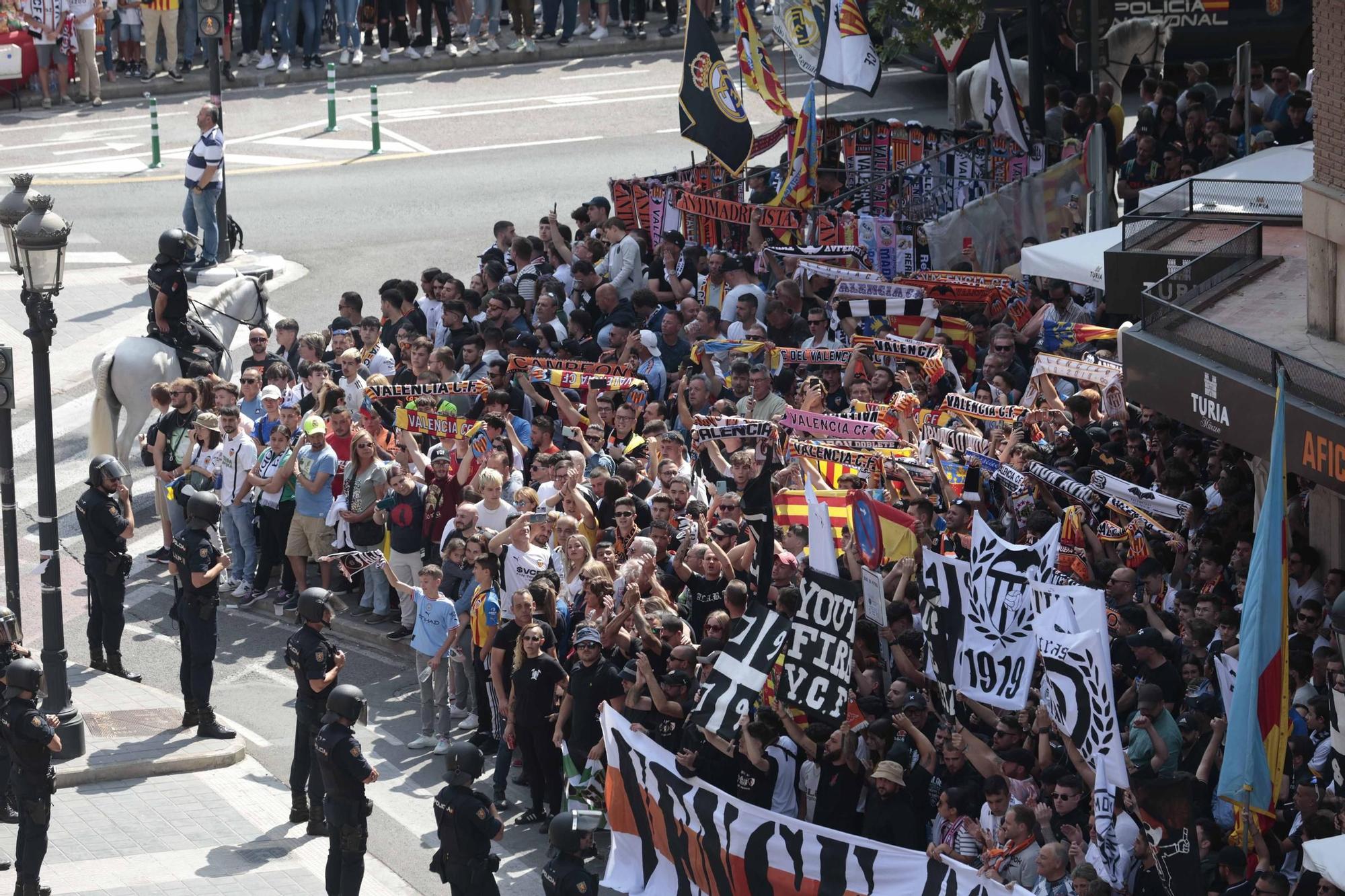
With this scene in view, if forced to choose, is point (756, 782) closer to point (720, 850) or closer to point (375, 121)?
point (720, 850)

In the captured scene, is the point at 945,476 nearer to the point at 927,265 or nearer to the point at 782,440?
the point at 782,440

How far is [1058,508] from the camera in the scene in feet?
44.7

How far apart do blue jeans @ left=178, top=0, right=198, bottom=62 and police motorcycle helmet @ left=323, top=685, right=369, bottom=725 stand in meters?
23.4

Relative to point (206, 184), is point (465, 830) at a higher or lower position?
lower

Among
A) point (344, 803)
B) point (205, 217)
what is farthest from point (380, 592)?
point (205, 217)

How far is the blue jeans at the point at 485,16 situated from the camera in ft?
115

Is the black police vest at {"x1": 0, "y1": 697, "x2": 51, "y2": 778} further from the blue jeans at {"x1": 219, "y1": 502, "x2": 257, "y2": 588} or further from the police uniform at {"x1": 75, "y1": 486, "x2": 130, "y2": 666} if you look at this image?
the blue jeans at {"x1": 219, "y1": 502, "x2": 257, "y2": 588}

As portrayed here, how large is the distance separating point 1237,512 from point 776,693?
344 cm

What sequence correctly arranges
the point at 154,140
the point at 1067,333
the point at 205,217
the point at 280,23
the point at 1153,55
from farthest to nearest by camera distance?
the point at 280,23 → the point at 154,140 → the point at 1153,55 → the point at 205,217 → the point at 1067,333

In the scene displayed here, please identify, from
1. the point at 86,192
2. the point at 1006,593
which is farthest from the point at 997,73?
the point at 86,192

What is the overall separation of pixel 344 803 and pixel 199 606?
3023 mm

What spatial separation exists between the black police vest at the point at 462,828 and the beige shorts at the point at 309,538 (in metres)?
5.90

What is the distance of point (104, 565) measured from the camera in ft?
51.6

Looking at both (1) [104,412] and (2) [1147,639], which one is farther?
(1) [104,412]
